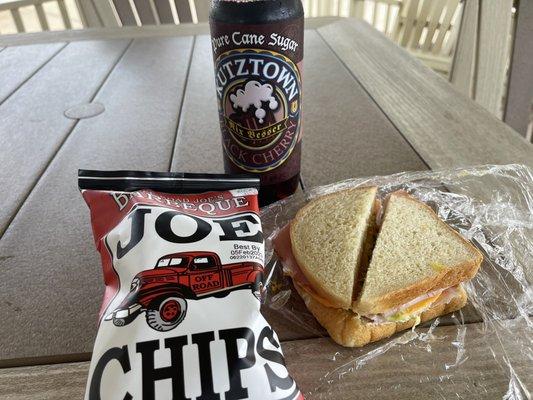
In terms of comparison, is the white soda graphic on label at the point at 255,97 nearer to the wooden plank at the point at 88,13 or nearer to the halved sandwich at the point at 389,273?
the halved sandwich at the point at 389,273

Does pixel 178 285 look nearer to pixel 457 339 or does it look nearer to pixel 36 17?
pixel 457 339

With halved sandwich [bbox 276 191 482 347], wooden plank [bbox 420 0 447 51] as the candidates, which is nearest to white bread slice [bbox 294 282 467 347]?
halved sandwich [bbox 276 191 482 347]

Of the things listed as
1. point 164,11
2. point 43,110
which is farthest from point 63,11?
point 43,110

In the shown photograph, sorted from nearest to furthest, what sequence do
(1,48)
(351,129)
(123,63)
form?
(351,129)
(123,63)
(1,48)

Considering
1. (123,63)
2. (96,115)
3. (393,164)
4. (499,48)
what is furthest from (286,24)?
(499,48)

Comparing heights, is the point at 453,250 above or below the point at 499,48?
above

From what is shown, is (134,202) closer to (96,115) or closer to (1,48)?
(96,115)

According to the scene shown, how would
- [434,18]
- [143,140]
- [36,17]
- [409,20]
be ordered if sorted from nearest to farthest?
1. [143,140]
2. [434,18]
3. [409,20]
4. [36,17]
